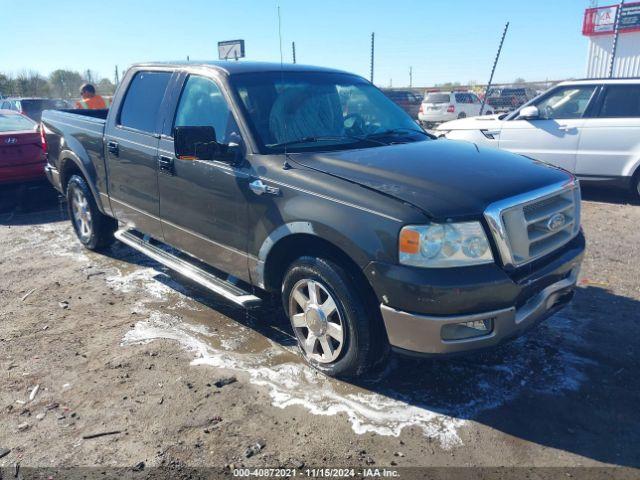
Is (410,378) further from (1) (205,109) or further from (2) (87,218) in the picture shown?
(2) (87,218)

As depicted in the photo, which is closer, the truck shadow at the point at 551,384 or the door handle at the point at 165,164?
the truck shadow at the point at 551,384

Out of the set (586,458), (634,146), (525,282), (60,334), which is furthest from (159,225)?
(634,146)

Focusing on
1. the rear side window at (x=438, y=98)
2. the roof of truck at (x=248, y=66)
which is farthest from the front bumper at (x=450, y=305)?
the rear side window at (x=438, y=98)

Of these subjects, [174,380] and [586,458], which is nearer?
[586,458]

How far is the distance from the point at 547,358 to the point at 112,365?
302 centimetres

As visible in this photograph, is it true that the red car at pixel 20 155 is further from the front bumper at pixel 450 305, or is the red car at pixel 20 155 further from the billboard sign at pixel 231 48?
the front bumper at pixel 450 305

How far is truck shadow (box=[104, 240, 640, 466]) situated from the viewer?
2.90 m

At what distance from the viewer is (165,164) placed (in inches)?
169

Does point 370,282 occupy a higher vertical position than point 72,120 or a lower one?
lower

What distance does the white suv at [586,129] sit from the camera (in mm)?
7562

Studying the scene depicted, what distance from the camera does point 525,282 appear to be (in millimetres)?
2984

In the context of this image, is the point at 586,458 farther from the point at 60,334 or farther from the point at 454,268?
the point at 60,334

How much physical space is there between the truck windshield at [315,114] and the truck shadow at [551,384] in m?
1.42

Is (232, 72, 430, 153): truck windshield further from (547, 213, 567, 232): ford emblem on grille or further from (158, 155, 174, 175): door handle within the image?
(547, 213, 567, 232): ford emblem on grille
